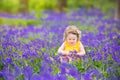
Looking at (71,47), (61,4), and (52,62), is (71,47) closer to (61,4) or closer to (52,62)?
(52,62)

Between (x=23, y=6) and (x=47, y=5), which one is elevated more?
(x=23, y=6)

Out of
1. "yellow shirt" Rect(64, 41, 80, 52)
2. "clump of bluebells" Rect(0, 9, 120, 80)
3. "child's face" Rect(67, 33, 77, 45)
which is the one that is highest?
"child's face" Rect(67, 33, 77, 45)

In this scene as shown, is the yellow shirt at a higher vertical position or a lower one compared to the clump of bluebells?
higher

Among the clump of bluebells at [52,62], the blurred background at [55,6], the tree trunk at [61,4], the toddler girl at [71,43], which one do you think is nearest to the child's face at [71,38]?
the toddler girl at [71,43]

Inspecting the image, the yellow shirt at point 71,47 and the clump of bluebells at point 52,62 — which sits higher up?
the yellow shirt at point 71,47

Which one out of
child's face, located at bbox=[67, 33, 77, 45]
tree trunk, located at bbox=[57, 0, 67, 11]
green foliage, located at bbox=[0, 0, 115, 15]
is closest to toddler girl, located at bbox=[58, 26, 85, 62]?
child's face, located at bbox=[67, 33, 77, 45]

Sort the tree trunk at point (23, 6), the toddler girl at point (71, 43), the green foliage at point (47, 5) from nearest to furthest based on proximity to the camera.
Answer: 1. the toddler girl at point (71, 43)
2. the tree trunk at point (23, 6)
3. the green foliage at point (47, 5)

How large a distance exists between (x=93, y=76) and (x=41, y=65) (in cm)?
56

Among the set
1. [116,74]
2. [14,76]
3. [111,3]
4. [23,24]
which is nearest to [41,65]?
[14,76]

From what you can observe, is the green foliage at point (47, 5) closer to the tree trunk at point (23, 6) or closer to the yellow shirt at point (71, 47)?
the tree trunk at point (23, 6)

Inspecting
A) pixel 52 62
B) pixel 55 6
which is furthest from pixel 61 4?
pixel 52 62

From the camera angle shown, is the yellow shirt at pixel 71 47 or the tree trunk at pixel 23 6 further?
the tree trunk at pixel 23 6

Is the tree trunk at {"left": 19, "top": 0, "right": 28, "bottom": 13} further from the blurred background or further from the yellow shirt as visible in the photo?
the yellow shirt

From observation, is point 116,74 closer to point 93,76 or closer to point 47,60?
point 93,76
